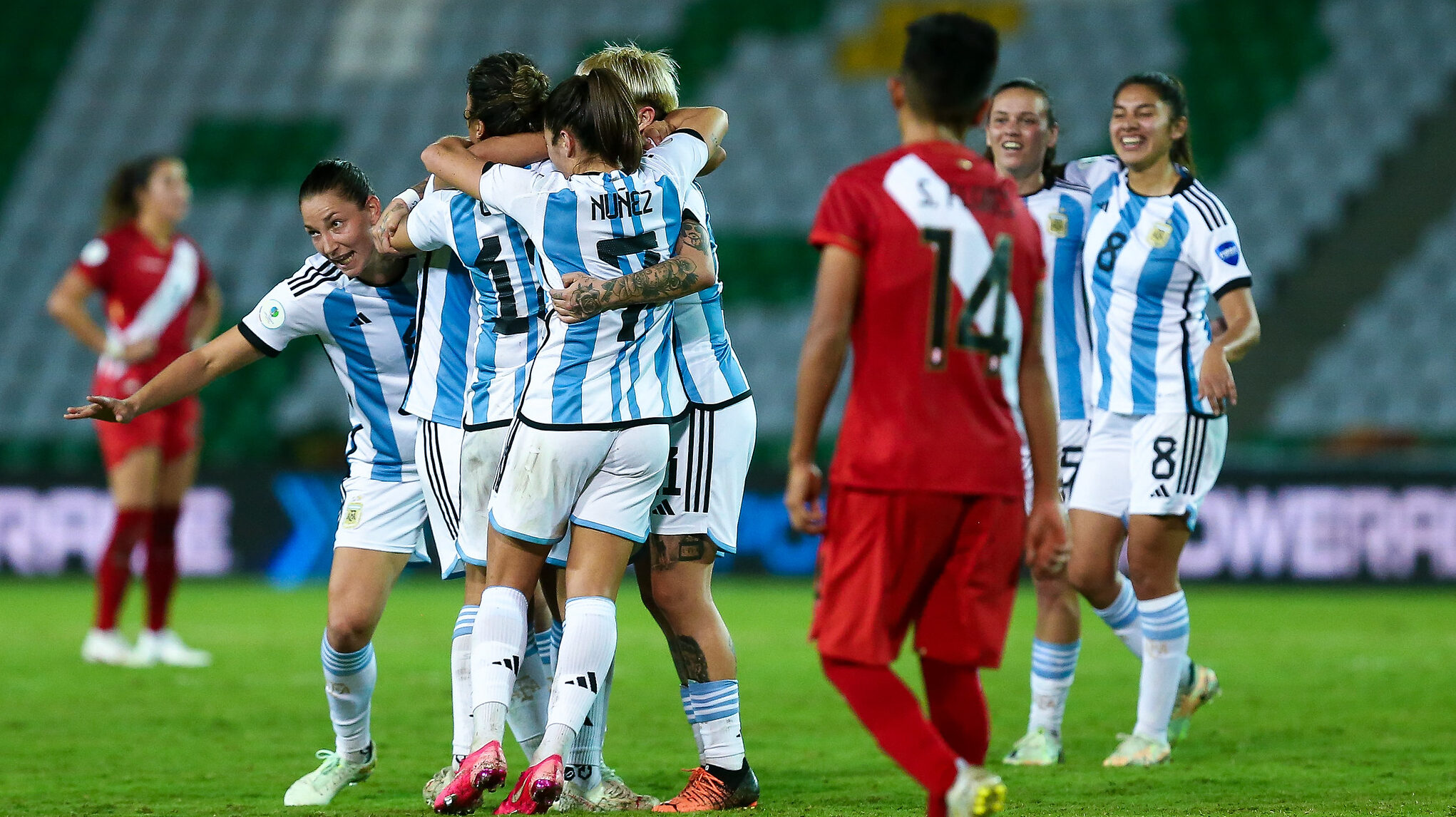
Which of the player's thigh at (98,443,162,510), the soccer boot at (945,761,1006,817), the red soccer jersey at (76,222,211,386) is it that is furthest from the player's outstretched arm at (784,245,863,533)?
the red soccer jersey at (76,222,211,386)

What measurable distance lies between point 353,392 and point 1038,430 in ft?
7.88

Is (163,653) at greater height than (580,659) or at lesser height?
lesser

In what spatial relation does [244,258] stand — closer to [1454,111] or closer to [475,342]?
[1454,111]

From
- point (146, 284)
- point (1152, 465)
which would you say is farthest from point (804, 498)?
point (146, 284)

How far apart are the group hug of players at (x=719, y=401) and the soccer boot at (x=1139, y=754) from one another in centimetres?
1

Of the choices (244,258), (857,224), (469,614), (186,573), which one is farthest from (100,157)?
(857,224)

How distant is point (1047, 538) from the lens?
371 centimetres

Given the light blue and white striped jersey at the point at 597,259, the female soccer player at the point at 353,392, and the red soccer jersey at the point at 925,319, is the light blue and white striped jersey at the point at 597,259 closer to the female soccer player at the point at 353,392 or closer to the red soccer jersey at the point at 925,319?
the female soccer player at the point at 353,392

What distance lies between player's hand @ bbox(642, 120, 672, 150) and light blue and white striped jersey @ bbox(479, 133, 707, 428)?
0.26 meters

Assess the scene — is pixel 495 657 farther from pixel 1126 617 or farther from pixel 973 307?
pixel 1126 617

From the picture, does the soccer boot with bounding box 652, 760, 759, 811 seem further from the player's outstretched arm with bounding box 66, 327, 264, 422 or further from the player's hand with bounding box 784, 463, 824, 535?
the player's outstretched arm with bounding box 66, 327, 264, 422

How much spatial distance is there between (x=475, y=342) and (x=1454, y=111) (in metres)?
15.7

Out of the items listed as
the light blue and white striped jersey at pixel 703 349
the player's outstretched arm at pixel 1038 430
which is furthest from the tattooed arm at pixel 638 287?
the player's outstretched arm at pixel 1038 430

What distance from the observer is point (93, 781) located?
5.32 meters
